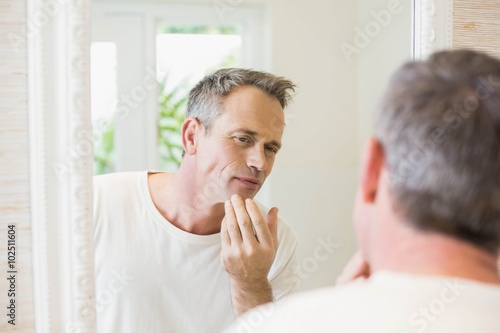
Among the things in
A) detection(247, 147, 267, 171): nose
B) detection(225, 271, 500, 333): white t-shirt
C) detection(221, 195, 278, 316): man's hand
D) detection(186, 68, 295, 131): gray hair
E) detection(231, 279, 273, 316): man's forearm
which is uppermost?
detection(186, 68, 295, 131): gray hair

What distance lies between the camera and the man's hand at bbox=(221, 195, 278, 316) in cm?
83

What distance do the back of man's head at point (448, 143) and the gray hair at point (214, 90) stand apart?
40 centimetres

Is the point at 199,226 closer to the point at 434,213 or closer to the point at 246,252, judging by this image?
the point at 246,252

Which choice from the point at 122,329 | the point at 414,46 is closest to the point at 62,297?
the point at 122,329

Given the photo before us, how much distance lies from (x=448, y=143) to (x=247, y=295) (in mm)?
462

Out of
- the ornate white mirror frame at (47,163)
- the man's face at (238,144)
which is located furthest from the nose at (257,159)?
the ornate white mirror frame at (47,163)

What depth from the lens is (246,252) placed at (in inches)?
32.7

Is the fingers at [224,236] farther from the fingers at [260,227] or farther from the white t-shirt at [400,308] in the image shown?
the white t-shirt at [400,308]

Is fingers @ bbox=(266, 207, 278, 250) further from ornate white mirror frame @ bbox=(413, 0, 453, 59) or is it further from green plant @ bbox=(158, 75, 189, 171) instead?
ornate white mirror frame @ bbox=(413, 0, 453, 59)

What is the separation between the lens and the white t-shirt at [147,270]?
83cm

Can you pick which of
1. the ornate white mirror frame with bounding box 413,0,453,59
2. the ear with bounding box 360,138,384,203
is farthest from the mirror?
the ear with bounding box 360,138,384,203

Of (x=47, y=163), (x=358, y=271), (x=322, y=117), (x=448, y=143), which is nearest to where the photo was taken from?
(x=448, y=143)

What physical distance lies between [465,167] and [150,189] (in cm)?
50

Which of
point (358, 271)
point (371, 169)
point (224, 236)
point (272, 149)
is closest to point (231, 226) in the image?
point (224, 236)
